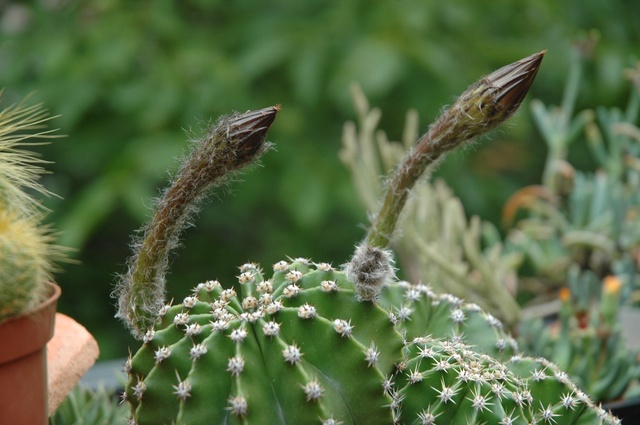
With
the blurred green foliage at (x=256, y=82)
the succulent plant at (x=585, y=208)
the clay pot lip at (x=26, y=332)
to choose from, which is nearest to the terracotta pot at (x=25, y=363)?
the clay pot lip at (x=26, y=332)

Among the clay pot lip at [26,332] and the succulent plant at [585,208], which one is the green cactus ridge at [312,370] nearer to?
the clay pot lip at [26,332]

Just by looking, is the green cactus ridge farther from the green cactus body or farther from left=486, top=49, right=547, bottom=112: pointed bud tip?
Result: left=486, top=49, right=547, bottom=112: pointed bud tip

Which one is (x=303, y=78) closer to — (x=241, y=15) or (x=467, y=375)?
(x=241, y=15)

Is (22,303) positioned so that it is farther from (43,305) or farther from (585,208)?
(585,208)

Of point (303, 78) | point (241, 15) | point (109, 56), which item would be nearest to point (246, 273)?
point (303, 78)

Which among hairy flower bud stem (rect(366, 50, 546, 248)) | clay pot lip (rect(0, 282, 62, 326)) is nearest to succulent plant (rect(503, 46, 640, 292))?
hairy flower bud stem (rect(366, 50, 546, 248))

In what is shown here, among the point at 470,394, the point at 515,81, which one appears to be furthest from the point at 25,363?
the point at 515,81
